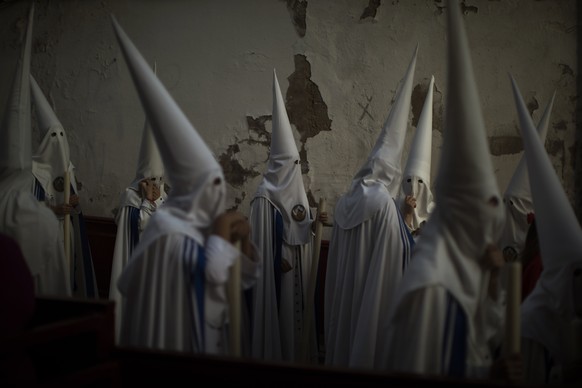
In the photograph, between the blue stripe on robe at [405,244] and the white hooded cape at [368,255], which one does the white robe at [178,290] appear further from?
the blue stripe on robe at [405,244]

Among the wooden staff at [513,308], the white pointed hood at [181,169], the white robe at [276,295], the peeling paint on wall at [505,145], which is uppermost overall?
the peeling paint on wall at [505,145]

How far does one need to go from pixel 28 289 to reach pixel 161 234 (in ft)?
1.94

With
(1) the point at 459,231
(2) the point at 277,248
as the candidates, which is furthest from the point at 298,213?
(1) the point at 459,231

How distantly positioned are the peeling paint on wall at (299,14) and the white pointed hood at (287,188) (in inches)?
95.7

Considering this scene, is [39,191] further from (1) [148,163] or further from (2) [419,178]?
(2) [419,178]

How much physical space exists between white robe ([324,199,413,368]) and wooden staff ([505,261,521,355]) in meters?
1.37

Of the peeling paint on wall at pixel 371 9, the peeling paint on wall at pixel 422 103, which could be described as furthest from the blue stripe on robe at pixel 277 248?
the peeling paint on wall at pixel 371 9

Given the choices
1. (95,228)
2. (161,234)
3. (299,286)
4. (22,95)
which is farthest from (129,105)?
(161,234)

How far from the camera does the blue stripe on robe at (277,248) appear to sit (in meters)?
4.46

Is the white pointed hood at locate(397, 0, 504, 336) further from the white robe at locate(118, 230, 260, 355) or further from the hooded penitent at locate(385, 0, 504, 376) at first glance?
the white robe at locate(118, 230, 260, 355)

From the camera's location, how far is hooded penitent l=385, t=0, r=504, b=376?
208 centimetres

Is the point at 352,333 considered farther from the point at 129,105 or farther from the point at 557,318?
the point at 129,105

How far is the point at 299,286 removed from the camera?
4.49m

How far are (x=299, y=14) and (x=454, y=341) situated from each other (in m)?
5.73
